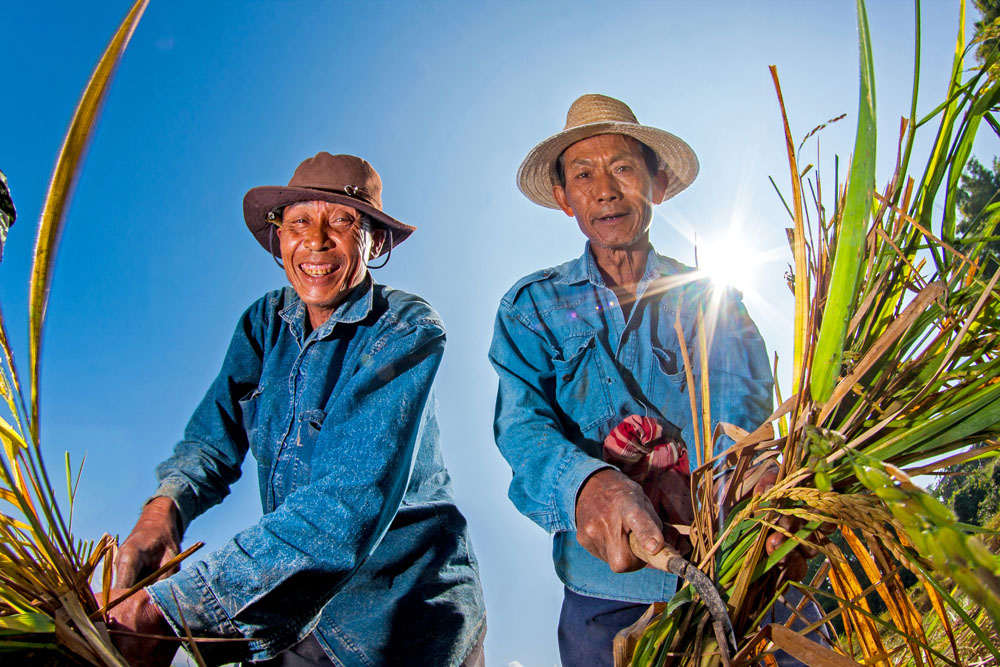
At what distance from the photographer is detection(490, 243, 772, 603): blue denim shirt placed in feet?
5.48

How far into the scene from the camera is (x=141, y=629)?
1.13 metres

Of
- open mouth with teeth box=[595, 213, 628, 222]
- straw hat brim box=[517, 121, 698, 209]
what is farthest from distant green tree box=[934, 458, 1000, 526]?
open mouth with teeth box=[595, 213, 628, 222]

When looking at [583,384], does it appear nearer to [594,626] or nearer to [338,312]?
[594,626]

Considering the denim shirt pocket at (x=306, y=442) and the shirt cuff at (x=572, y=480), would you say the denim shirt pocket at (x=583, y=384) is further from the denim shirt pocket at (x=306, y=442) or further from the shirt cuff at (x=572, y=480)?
the denim shirt pocket at (x=306, y=442)

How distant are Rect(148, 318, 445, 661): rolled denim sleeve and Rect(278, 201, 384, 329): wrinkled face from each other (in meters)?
0.45

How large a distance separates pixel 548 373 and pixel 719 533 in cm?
98

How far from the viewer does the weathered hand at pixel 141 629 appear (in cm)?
106

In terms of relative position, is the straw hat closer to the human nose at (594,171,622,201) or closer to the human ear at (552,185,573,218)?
the human ear at (552,185,573,218)

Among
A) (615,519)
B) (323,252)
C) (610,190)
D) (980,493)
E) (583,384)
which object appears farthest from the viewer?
(980,493)

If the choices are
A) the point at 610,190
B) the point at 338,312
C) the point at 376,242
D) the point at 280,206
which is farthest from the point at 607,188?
the point at 280,206

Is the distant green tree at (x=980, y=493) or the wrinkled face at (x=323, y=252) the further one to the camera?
the distant green tree at (x=980, y=493)

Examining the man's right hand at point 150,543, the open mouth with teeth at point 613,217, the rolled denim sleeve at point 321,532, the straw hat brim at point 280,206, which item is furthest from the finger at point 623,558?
the straw hat brim at point 280,206

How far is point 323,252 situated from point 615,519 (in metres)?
1.48

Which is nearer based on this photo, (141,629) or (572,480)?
(141,629)
